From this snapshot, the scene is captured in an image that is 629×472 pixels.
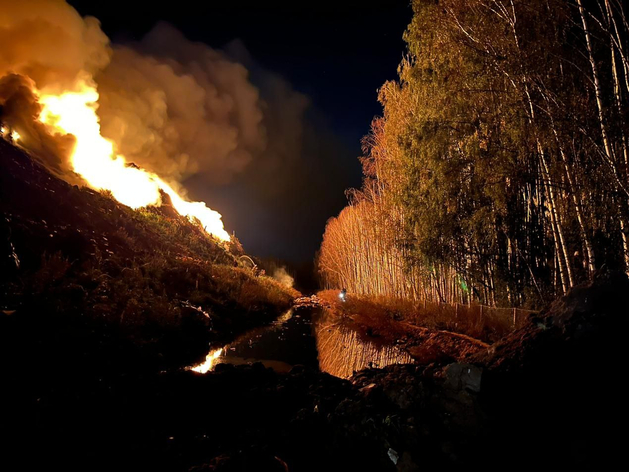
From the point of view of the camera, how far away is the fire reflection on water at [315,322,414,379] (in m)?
8.23

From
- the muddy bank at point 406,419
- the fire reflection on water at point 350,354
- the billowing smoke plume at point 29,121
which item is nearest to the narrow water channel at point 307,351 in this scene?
the fire reflection on water at point 350,354

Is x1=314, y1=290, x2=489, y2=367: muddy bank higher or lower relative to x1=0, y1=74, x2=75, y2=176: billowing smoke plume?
lower

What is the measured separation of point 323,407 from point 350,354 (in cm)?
552

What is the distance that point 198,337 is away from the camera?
9641 mm

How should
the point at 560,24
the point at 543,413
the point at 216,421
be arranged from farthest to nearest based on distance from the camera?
1. the point at 560,24
2. the point at 216,421
3. the point at 543,413

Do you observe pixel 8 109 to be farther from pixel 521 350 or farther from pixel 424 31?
pixel 521 350

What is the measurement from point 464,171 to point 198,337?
943cm

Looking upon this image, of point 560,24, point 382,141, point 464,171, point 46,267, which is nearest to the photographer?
point 560,24

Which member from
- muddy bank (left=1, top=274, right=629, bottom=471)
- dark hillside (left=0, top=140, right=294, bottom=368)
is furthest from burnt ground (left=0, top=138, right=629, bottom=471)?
dark hillside (left=0, top=140, right=294, bottom=368)

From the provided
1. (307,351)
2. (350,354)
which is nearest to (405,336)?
(350,354)

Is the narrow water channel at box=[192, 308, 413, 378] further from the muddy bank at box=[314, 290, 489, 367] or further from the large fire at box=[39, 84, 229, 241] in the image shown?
the large fire at box=[39, 84, 229, 241]

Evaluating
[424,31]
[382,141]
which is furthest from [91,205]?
[424,31]

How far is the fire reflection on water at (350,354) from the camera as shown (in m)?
8.23

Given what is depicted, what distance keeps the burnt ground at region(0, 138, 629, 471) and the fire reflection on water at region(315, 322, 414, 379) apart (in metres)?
2.30
